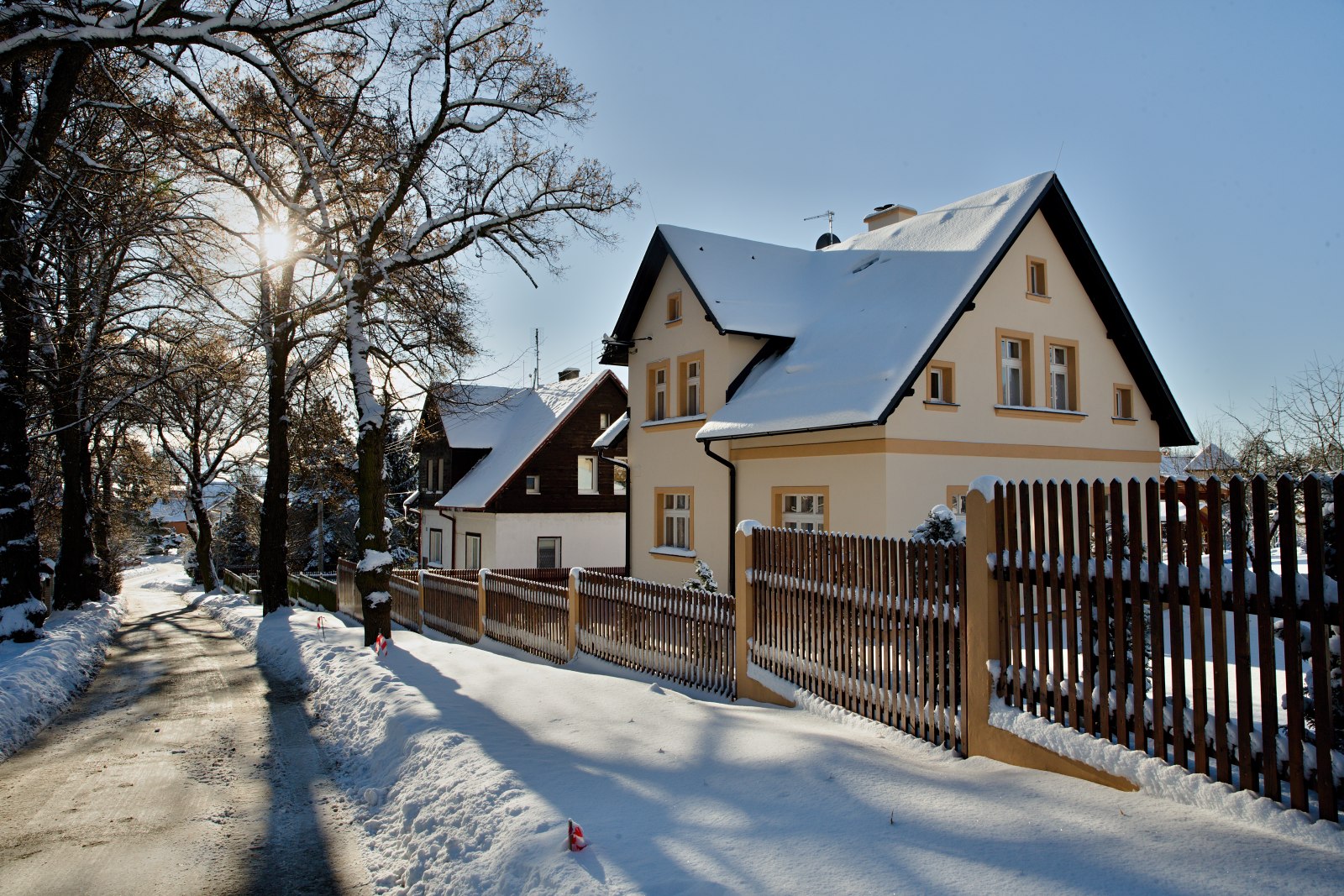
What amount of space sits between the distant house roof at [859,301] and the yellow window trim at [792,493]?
1.38 metres

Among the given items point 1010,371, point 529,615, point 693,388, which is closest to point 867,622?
point 529,615

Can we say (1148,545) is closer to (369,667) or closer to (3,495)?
(369,667)

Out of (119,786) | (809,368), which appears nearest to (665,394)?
(809,368)

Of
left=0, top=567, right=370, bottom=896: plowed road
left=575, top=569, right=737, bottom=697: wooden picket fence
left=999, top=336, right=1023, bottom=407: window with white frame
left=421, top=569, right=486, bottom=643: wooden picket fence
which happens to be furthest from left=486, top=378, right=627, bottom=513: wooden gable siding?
left=0, top=567, right=370, bottom=896: plowed road

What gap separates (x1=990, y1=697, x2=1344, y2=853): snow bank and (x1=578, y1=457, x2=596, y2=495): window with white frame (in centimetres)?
2669

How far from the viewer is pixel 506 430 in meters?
34.8

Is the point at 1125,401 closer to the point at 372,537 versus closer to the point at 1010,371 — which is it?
the point at 1010,371

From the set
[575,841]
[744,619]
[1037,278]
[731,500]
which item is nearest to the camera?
[575,841]

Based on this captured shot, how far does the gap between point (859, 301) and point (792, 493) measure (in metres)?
4.63

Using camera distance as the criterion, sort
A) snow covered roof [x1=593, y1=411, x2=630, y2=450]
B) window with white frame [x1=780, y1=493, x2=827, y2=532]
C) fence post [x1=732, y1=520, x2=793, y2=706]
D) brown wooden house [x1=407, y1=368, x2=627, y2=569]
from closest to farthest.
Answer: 1. fence post [x1=732, y1=520, x2=793, y2=706]
2. window with white frame [x1=780, y1=493, x2=827, y2=532]
3. snow covered roof [x1=593, y1=411, x2=630, y2=450]
4. brown wooden house [x1=407, y1=368, x2=627, y2=569]

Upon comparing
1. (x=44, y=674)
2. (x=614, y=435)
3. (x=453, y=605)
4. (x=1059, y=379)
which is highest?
(x=1059, y=379)

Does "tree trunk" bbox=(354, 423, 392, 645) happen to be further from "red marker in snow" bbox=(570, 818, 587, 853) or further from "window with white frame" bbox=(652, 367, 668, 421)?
"red marker in snow" bbox=(570, 818, 587, 853)

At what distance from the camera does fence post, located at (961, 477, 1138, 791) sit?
559 cm

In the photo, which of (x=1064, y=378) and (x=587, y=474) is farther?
(x=587, y=474)
